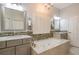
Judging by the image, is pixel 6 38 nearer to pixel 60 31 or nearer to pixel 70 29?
pixel 60 31

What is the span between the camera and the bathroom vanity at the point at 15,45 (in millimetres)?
1548

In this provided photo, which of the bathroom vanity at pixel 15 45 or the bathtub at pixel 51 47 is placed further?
the bathtub at pixel 51 47

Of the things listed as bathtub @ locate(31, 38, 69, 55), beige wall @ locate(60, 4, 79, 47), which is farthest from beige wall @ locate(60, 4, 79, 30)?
bathtub @ locate(31, 38, 69, 55)

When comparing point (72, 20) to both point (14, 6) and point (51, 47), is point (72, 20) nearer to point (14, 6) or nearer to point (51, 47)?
point (51, 47)

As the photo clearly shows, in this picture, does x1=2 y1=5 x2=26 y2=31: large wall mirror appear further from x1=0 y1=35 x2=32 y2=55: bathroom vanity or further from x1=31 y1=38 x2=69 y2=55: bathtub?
x1=31 y1=38 x2=69 y2=55: bathtub

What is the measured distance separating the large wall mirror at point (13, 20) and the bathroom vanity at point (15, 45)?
148mm

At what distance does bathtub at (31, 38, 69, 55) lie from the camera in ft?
5.44

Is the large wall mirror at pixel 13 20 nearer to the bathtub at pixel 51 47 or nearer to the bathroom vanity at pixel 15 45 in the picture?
the bathroom vanity at pixel 15 45

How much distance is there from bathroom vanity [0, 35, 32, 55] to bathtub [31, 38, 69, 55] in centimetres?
14

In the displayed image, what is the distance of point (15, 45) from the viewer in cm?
162

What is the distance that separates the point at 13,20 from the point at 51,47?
2.56ft

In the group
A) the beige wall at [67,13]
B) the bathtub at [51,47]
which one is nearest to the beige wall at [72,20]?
the beige wall at [67,13]

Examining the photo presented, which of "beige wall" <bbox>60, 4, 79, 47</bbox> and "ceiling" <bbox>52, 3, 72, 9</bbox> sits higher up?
"ceiling" <bbox>52, 3, 72, 9</bbox>

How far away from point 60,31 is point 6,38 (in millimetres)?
908
